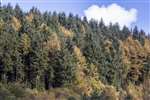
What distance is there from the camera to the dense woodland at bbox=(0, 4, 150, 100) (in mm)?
94062

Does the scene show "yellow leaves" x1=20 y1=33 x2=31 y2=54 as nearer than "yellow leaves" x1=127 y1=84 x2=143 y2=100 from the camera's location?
Yes

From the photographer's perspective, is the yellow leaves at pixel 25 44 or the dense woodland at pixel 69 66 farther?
the yellow leaves at pixel 25 44

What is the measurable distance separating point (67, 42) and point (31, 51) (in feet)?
60.0

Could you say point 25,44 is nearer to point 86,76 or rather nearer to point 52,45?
point 52,45

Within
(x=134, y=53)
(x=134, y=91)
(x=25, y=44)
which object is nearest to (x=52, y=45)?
(x=25, y=44)

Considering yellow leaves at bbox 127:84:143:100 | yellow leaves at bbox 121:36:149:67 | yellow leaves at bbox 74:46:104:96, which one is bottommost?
yellow leaves at bbox 127:84:143:100

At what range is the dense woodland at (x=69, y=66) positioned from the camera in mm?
94062

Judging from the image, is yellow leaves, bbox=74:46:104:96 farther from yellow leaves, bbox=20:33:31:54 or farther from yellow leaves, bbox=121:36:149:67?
yellow leaves, bbox=121:36:149:67

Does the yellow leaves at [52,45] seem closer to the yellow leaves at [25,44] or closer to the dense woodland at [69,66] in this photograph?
the dense woodland at [69,66]

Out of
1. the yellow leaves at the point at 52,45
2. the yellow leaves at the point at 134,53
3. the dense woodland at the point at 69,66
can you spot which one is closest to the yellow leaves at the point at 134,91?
the dense woodland at the point at 69,66

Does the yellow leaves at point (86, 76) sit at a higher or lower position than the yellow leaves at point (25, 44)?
lower

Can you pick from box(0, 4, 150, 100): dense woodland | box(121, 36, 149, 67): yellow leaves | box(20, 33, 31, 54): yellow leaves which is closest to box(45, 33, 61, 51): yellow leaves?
box(0, 4, 150, 100): dense woodland

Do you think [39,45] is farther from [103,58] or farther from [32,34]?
[103,58]

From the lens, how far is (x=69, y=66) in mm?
96938
